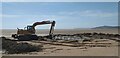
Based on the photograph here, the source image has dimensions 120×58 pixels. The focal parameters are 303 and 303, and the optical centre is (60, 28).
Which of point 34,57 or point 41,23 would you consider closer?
point 34,57

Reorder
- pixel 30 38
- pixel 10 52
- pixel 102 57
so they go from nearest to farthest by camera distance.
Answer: pixel 102 57, pixel 10 52, pixel 30 38

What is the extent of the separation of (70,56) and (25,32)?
16.9m

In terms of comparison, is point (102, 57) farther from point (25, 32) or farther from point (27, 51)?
point (25, 32)

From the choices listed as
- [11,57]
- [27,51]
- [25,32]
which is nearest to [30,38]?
[25,32]

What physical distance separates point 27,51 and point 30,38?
12.6 meters

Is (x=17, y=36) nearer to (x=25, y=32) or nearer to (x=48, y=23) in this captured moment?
(x=25, y=32)

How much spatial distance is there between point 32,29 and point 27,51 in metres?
14.2

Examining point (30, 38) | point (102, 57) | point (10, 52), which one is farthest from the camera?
point (30, 38)

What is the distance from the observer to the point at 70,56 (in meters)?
17.6

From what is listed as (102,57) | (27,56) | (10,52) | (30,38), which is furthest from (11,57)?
(30,38)

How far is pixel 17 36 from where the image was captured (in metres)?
33.8

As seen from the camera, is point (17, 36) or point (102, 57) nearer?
point (102, 57)

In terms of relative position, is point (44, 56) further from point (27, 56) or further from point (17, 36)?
point (17, 36)

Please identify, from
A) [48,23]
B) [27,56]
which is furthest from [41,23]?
[27,56]
